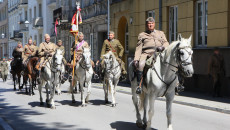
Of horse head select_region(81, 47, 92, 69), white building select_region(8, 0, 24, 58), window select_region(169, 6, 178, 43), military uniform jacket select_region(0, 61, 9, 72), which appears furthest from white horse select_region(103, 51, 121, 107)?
white building select_region(8, 0, 24, 58)

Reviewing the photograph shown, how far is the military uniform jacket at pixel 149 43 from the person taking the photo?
8.20 metres

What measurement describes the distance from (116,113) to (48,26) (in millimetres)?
38461

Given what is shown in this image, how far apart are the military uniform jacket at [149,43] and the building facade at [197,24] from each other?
24.3 feet

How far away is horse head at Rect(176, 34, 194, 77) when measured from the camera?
682 cm

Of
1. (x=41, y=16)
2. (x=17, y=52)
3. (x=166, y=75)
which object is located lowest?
(x=166, y=75)

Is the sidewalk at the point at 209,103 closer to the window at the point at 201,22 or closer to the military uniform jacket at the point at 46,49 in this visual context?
the window at the point at 201,22

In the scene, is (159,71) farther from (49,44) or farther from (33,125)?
(49,44)

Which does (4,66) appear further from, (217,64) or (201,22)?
(217,64)

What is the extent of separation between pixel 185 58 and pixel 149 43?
146 cm

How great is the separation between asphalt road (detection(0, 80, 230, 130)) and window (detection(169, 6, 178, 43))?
647cm

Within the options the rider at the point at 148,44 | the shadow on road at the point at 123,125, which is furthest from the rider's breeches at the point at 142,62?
the shadow on road at the point at 123,125

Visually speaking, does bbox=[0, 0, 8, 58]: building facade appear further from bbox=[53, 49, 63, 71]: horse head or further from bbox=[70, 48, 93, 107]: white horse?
bbox=[53, 49, 63, 71]: horse head

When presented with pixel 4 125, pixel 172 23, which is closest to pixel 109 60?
pixel 4 125

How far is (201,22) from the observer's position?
17156mm
